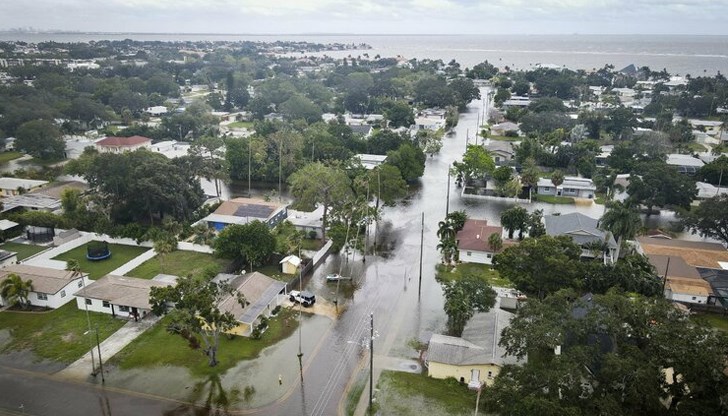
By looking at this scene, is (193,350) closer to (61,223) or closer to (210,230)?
(210,230)

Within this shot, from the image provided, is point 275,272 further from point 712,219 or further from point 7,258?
point 712,219

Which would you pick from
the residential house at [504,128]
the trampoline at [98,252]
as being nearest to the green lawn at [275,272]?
the trampoline at [98,252]

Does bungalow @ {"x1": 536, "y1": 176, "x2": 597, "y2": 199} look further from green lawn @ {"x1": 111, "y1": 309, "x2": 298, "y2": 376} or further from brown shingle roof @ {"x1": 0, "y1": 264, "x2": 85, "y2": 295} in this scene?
brown shingle roof @ {"x1": 0, "y1": 264, "x2": 85, "y2": 295}

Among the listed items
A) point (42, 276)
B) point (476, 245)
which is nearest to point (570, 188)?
point (476, 245)

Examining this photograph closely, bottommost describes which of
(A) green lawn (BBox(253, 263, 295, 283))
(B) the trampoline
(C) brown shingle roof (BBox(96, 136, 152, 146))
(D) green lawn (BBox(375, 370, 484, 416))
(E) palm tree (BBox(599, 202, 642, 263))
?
(D) green lawn (BBox(375, 370, 484, 416))

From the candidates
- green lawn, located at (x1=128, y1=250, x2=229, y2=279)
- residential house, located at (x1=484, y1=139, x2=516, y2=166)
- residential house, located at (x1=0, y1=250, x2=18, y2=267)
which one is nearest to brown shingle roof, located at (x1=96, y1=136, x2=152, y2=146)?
residential house, located at (x1=0, y1=250, x2=18, y2=267)

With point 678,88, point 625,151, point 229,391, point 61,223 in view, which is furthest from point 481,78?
point 229,391
